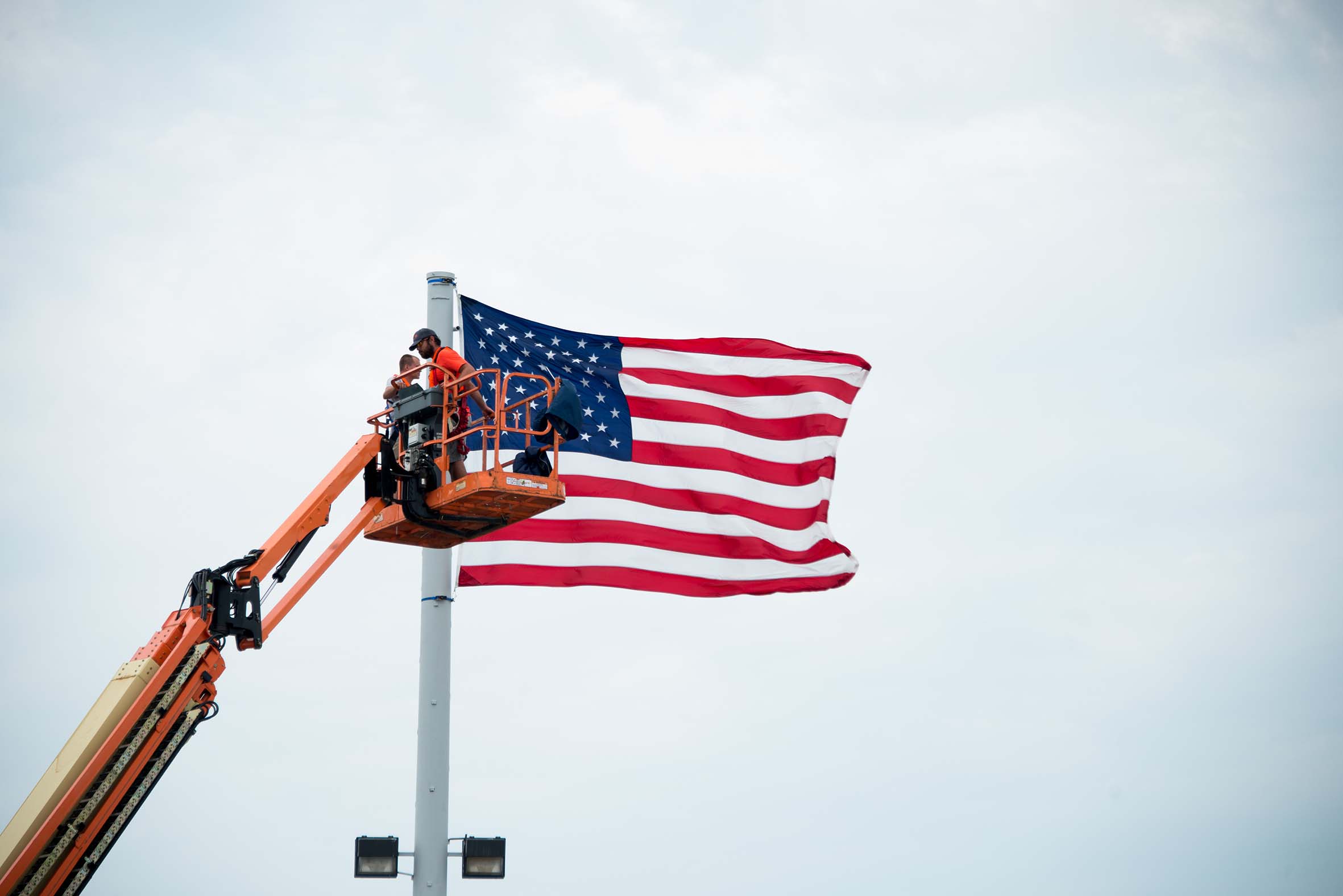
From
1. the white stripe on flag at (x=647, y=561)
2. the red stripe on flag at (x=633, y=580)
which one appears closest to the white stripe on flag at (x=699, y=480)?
the white stripe on flag at (x=647, y=561)

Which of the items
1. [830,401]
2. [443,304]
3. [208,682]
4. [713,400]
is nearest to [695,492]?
[713,400]

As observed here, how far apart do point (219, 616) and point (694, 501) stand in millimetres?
8160

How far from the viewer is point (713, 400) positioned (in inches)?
828

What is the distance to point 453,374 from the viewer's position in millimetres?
15320

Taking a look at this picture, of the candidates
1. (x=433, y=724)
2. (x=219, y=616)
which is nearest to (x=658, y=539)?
(x=433, y=724)

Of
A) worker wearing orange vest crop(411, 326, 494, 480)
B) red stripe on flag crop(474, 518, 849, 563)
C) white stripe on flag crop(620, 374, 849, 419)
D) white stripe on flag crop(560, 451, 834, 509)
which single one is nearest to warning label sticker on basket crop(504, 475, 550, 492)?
worker wearing orange vest crop(411, 326, 494, 480)

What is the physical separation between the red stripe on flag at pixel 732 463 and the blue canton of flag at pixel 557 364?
37 cm

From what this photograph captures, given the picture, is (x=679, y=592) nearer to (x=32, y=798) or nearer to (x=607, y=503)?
Result: (x=607, y=503)

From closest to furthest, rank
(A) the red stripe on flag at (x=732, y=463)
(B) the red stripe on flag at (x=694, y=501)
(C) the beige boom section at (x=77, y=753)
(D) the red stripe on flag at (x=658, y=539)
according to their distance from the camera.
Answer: (C) the beige boom section at (x=77, y=753) → (D) the red stripe on flag at (x=658, y=539) → (B) the red stripe on flag at (x=694, y=501) → (A) the red stripe on flag at (x=732, y=463)

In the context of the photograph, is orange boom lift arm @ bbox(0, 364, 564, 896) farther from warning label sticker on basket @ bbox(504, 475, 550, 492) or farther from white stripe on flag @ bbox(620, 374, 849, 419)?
A: white stripe on flag @ bbox(620, 374, 849, 419)

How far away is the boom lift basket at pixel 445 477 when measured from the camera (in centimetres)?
1482

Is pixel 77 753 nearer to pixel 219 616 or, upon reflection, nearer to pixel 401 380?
pixel 219 616

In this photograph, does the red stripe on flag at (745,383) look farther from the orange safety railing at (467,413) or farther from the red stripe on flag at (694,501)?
the orange safety railing at (467,413)

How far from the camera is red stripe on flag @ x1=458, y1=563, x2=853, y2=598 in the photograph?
18.2m
